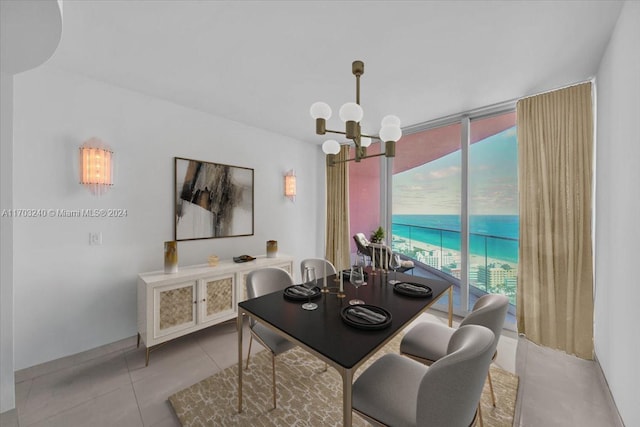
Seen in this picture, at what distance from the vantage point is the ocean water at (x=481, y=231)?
9.43ft

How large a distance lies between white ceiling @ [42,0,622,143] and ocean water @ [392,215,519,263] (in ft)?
4.59

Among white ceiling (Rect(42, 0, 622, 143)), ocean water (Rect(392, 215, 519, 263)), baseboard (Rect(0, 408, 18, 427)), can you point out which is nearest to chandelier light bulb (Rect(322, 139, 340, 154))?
white ceiling (Rect(42, 0, 622, 143))

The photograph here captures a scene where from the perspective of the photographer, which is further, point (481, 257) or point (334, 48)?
point (481, 257)

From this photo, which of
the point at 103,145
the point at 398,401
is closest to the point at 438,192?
the point at 398,401

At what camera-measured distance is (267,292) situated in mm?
2148

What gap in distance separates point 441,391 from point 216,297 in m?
2.37

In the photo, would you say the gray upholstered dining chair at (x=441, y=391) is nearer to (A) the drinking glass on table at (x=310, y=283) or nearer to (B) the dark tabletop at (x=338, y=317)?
(B) the dark tabletop at (x=338, y=317)

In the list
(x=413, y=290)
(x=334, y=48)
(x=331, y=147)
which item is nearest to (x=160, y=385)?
(x=413, y=290)

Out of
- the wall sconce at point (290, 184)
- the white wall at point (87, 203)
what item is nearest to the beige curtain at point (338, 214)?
the wall sconce at point (290, 184)

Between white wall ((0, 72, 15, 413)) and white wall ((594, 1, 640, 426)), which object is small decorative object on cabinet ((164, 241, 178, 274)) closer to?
white wall ((0, 72, 15, 413))

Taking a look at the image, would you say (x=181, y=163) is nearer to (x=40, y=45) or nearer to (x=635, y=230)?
(x=40, y=45)

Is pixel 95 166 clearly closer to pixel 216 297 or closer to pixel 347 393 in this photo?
pixel 216 297

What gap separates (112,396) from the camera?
1.82 meters

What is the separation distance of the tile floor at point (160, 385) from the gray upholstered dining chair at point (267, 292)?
645 millimetres
